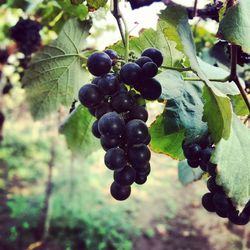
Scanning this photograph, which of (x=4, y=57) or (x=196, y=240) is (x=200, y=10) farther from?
(x=196, y=240)

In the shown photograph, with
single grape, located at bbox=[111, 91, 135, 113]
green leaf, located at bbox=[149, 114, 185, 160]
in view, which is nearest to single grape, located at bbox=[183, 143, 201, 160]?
green leaf, located at bbox=[149, 114, 185, 160]

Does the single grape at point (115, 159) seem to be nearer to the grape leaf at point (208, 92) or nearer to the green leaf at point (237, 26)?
the grape leaf at point (208, 92)

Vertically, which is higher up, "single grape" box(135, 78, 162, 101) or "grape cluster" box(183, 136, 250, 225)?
"single grape" box(135, 78, 162, 101)

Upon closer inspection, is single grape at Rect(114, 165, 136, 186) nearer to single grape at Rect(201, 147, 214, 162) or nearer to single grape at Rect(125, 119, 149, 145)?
single grape at Rect(125, 119, 149, 145)

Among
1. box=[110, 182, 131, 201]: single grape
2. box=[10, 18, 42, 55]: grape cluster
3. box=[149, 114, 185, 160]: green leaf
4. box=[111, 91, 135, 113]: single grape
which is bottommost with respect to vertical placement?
box=[10, 18, 42, 55]: grape cluster

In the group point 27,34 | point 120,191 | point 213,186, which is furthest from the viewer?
point 27,34

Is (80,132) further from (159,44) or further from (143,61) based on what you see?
(143,61)

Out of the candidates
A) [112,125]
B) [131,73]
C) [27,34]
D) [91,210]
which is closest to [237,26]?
[131,73]
